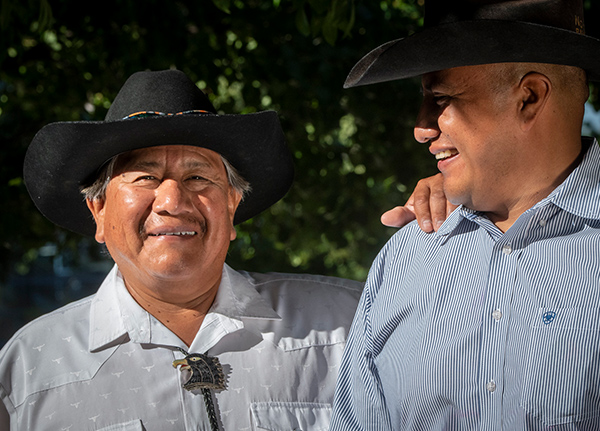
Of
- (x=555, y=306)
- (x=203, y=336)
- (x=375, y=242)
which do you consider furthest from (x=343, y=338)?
(x=375, y=242)

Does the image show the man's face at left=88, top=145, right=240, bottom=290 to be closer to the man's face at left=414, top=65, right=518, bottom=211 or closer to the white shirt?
the white shirt

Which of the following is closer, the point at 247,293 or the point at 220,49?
the point at 247,293

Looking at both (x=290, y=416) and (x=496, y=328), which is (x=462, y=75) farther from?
(x=290, y=416)

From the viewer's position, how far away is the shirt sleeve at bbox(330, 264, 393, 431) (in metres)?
2.20

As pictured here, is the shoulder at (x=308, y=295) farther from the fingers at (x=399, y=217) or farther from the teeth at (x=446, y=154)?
the teeth at (x=446, y=154)

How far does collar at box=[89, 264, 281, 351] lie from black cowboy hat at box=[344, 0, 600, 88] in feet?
3.67

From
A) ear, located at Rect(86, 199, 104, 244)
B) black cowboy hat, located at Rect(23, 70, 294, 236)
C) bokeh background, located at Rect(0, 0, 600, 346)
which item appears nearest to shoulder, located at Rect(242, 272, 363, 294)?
black cowboy hat, located at Rect(23, 70, 294, 236)

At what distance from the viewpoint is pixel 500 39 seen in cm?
190

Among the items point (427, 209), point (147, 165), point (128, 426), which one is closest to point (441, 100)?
point (427, 209)

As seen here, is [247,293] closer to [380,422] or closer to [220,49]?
[380,422]

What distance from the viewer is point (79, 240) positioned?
493 cm

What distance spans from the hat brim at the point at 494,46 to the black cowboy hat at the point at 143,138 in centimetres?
73

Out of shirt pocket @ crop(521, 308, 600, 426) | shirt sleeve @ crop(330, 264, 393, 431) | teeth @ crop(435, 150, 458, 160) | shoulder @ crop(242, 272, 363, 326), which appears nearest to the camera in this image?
shirt pocket @ crop(521, 308, 600, 426)

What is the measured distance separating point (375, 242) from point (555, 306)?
2.93 m
